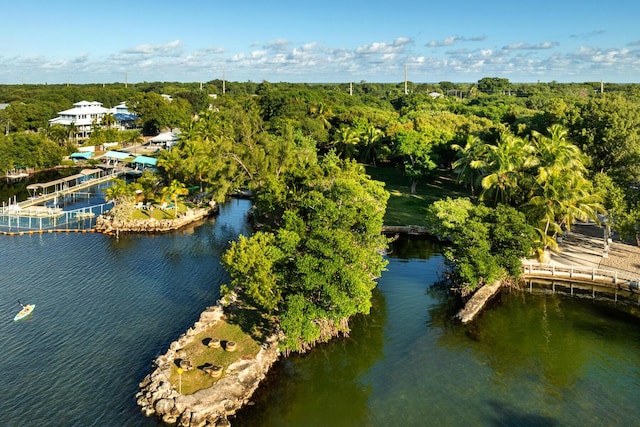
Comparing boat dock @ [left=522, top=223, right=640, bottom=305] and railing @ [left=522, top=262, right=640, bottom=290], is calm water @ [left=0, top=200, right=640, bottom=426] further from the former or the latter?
railing @ [left=522, top=262, right=640, bottom=290]

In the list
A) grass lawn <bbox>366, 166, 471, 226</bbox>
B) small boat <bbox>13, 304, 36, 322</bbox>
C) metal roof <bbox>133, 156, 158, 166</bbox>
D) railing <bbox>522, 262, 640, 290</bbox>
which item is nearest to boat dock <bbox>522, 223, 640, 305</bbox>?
railing <bbox>522, 262, 640, 290</bbox>

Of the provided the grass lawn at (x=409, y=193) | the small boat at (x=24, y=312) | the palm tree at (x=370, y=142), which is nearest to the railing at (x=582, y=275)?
the grass lawn at (x=409, y=193)

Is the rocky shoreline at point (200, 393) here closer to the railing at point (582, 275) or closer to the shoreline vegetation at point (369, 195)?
the shoreline vegetation at point (369, 195)

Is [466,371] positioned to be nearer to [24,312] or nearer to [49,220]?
[24,312]

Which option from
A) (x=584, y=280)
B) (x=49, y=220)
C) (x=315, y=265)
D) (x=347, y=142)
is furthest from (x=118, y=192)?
(x=584, y=280)

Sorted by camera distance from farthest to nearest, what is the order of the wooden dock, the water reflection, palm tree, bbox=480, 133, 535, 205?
palm tree, bbox=480, 133, 535, 205
the wooden dock
the water reflection

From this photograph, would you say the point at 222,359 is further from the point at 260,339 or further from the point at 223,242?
the point at 223,242
